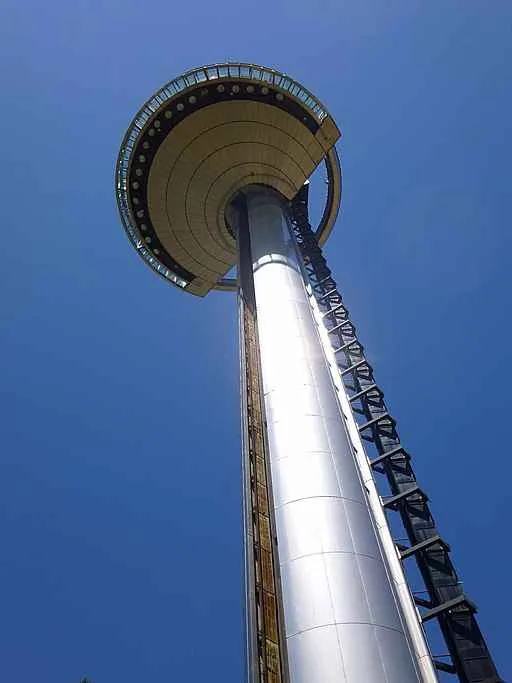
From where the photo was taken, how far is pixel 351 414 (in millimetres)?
20359

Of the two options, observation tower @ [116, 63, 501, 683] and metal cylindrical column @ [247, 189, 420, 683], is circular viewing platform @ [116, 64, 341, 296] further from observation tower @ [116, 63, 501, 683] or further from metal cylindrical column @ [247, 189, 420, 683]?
metal cylindrical column @ [247, 189, 420, 683]

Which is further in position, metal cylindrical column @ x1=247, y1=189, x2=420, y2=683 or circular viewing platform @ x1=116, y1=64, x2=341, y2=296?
circular viewing platform @ x1=116, y1=64, x2=341, y2=296

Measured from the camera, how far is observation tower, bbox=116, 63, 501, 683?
39.7 feet

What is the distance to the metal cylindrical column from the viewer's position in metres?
11.1

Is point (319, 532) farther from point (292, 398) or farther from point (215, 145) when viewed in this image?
point (215, 145)

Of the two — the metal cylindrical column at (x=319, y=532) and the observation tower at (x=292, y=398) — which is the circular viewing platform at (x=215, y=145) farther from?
the metal cylindrical column at (x=319, y=532)

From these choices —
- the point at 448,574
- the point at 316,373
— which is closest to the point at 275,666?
the point at 448,574

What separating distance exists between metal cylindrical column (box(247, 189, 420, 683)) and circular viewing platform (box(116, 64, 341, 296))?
48.5 ft

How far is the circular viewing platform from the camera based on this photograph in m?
32.9

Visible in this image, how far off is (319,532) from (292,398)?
17.8ft

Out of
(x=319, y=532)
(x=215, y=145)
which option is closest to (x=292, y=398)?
(x=319, y=532)

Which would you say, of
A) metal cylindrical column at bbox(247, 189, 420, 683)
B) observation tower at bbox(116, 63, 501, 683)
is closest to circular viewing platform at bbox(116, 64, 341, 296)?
observation tower at bbox(116, 63, 501, 683)

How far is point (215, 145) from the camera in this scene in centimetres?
3375

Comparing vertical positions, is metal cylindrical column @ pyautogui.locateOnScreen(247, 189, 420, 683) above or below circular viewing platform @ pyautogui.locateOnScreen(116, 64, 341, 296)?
below
